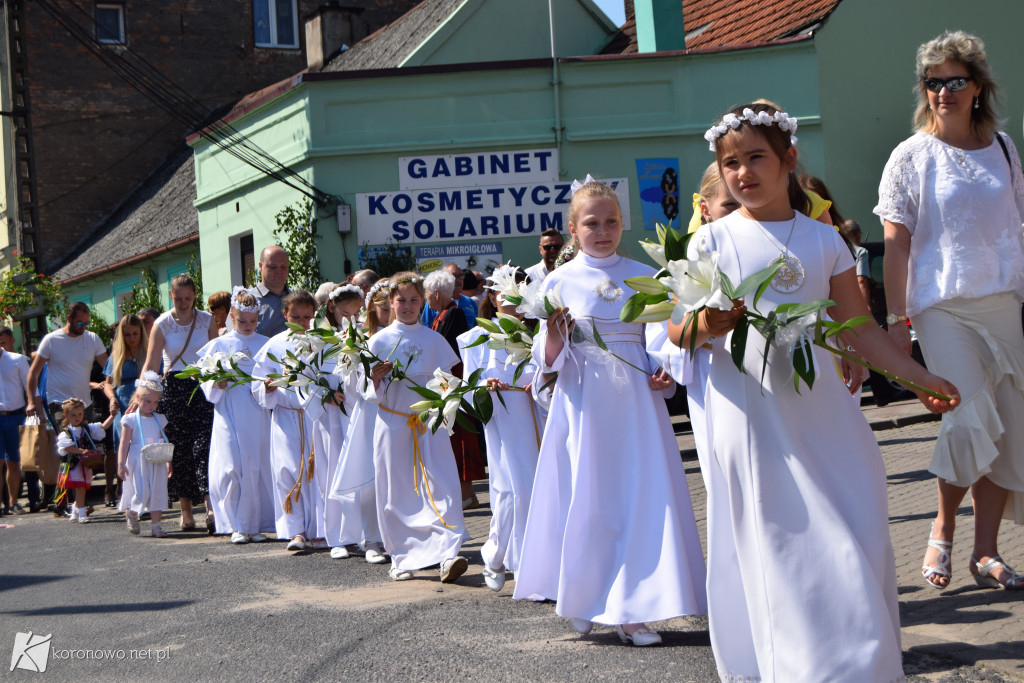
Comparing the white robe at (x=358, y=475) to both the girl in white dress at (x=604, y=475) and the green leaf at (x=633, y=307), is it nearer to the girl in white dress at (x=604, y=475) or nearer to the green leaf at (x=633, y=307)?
the girl in white dress at (x=604, y=475)

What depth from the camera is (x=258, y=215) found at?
67.2 feet

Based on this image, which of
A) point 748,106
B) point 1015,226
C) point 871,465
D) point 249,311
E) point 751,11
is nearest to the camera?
point 871,465

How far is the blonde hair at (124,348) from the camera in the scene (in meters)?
12.5

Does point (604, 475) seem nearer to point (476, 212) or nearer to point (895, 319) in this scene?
point (895, 319)

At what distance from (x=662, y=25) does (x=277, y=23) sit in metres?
18.7

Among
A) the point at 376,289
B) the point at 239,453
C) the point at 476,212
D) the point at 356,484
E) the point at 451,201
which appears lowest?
the point at 356,484

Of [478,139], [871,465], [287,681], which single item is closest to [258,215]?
[478,139]

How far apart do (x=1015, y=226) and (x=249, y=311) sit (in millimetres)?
6477

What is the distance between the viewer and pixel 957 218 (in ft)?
18.0

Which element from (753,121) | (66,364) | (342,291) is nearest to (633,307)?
(753,121)

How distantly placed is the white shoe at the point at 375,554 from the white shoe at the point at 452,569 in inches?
42.9

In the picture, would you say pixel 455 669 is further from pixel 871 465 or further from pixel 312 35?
pixel 312 35

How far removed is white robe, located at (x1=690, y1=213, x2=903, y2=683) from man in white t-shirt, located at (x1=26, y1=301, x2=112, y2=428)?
1112cm

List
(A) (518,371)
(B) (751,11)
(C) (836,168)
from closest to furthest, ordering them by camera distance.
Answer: (A) (518,371), (C) (836,168), (B) (751,11)
